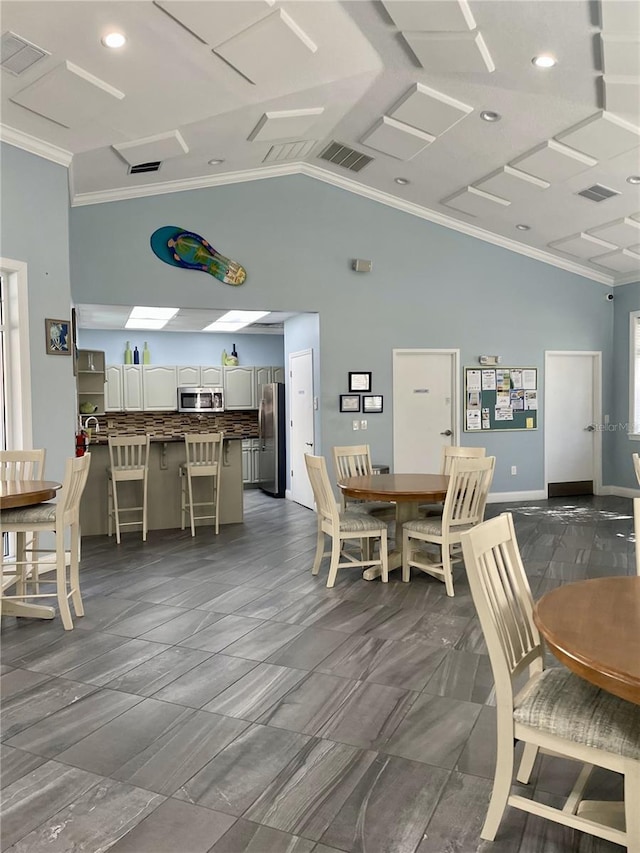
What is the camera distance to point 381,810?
2.07 meters

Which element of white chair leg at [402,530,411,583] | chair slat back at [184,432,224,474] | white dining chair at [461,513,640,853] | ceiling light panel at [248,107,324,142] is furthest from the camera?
chair slat back at [184,432,224,474]

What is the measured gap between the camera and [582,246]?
7.58m

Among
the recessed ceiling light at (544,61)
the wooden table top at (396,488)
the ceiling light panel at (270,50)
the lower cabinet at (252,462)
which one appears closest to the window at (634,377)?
the wooden table top at (396,488)

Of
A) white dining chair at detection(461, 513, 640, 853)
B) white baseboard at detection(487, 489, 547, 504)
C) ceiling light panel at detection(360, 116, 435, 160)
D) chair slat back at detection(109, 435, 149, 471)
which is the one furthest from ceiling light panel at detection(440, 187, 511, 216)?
white dining chair at detection(461, 513, 640, 853)

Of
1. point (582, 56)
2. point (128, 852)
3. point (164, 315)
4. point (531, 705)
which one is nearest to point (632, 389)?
point (582, 56)

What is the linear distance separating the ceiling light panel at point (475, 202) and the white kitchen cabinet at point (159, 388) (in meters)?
4.97

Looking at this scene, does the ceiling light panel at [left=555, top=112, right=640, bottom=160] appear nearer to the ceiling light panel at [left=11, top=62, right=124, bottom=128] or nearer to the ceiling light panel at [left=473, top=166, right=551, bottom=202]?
the ceiling light panel at [left=473, top=166, right=551, bottom=202]

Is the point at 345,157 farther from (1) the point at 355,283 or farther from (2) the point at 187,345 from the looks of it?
(2) the point at 187,345

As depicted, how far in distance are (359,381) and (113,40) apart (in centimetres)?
450

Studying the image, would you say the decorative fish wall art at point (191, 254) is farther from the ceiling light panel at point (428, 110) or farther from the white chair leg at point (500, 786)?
the white chair leg at point (500, 786)

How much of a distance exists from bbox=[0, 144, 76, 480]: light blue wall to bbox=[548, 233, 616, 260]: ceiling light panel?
220 inches

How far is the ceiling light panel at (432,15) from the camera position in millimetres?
3670

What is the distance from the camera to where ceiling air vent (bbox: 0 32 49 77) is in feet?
11.8

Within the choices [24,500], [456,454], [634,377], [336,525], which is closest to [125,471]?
[24,500]
